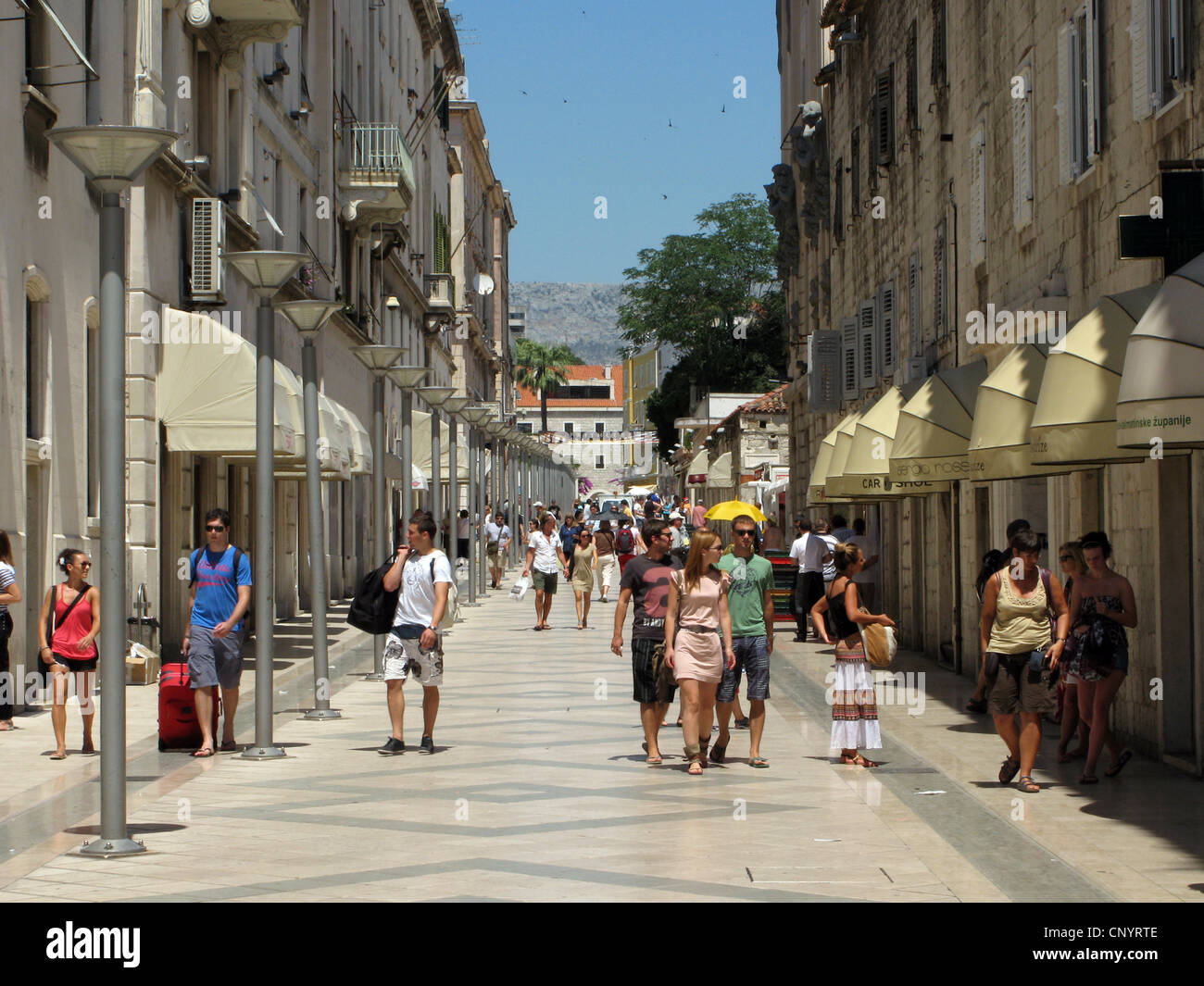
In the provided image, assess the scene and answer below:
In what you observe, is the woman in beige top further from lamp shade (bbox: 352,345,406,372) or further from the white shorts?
lamp shade (bbox: 352,345,406,372)

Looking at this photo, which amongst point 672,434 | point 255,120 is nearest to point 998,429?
point 255,120

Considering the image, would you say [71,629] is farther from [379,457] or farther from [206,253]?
[206,253]

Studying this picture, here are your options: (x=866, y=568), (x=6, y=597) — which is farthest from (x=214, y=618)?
(x=866, y=568)

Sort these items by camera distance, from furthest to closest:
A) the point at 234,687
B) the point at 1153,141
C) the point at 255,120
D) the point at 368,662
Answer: the point at 255,120
the point at 368,662
the point at 234,687
the point at 1153,141

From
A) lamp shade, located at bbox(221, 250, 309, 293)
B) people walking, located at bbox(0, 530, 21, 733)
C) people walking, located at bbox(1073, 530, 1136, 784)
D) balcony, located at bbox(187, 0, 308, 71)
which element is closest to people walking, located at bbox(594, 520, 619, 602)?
balcony, located at bbox(187, 0, 308, 71)

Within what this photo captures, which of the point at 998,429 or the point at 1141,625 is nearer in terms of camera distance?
the point at 1141,625

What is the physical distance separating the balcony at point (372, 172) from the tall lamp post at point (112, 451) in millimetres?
28797

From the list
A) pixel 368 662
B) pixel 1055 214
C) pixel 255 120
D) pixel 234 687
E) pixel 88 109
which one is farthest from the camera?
pixel 255 120

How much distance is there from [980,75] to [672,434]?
79592 millimetres

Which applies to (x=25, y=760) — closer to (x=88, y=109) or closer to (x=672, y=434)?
(x=88, y=109)

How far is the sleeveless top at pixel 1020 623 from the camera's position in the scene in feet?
38.6

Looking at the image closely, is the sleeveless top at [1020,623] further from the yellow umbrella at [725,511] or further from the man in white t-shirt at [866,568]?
the yellow umbrella at [725,511]

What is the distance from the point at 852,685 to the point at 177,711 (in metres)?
5.22

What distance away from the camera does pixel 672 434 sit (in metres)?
99.6
